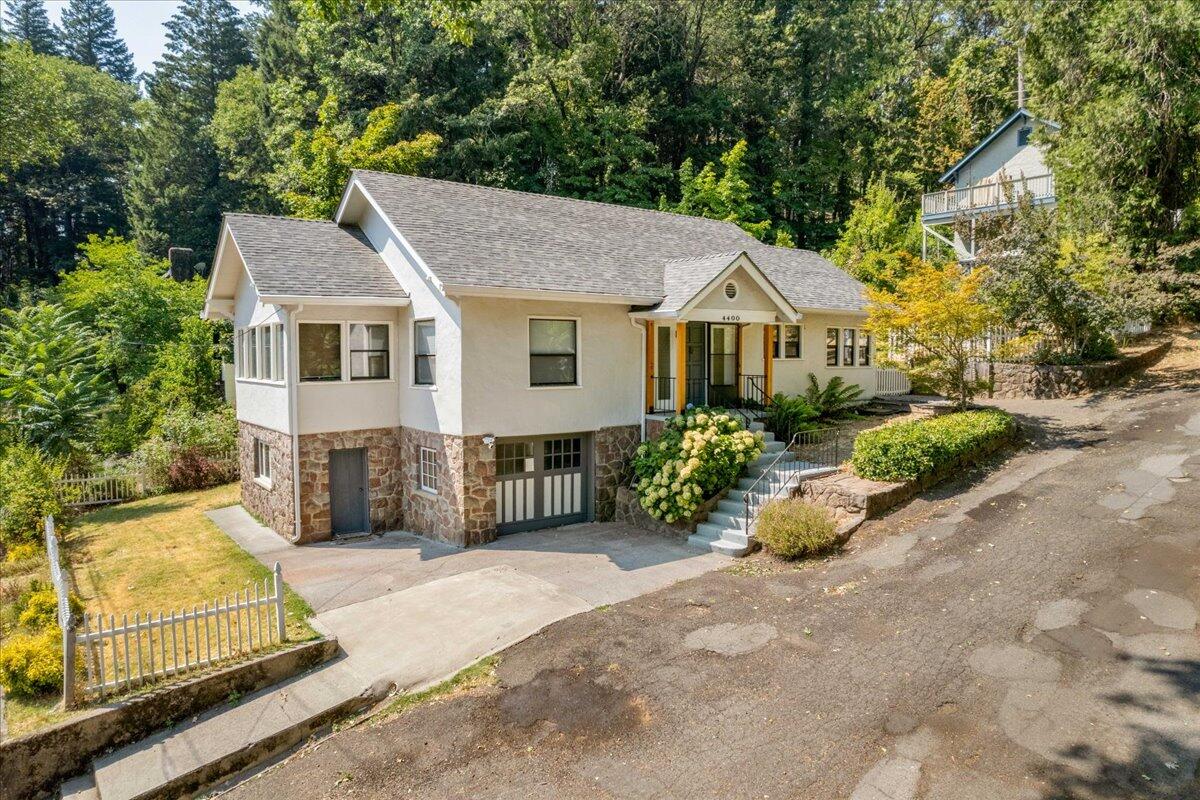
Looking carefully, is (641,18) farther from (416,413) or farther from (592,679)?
(592,679)

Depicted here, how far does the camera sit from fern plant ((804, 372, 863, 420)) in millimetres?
19094

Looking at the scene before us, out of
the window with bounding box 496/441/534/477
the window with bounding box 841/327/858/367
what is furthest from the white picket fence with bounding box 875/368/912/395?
the window with bounding box 496/441/534/477

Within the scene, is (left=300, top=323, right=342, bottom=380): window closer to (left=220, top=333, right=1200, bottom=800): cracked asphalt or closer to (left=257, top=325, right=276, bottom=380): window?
(left=257, top=325, right=276, bottom=380): window

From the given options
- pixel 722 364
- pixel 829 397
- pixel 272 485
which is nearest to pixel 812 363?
pixel 829 397

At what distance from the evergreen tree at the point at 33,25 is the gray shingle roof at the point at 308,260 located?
6227 cm

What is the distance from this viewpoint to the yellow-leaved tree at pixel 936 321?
1449 cm

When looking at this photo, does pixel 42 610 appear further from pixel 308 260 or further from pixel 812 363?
pixel 812 363

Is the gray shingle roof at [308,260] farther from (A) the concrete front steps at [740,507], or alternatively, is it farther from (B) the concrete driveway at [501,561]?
(A) the concrete front steps at [740,507]

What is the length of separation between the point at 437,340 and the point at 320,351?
2.68 meters

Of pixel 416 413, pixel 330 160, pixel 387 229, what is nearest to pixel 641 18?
pixel 330 160

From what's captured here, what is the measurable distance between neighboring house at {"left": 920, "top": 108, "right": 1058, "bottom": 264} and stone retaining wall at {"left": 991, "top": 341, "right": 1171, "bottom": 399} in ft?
35.1

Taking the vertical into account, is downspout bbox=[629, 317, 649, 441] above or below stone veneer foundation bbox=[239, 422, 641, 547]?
above

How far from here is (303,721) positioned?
744 centimetres

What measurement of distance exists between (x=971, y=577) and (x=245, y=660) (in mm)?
10039
